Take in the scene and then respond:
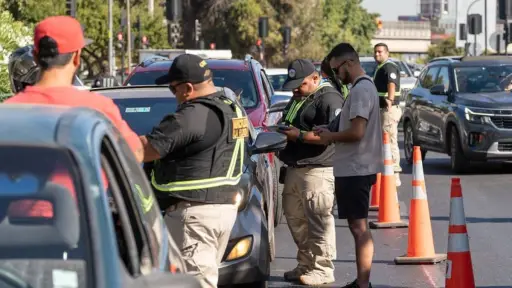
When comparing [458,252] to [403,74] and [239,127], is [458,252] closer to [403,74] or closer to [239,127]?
[239,127]

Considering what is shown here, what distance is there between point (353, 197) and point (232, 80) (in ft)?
16.4

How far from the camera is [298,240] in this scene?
984cm

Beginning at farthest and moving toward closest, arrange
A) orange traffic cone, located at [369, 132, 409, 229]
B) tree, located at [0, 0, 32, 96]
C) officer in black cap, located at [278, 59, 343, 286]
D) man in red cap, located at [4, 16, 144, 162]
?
tree, located at [0, 0, 32, 96] → orange traffic cone, located at [369, 132, 409, 229] → officer in black cap, located at [278, 59, 343, 286] → man in red cap, located at [4, 16, 144, 162]

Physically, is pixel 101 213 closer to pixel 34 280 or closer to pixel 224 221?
pixel 34 280

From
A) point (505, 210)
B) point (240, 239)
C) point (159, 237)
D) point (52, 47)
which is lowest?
point (505, 210)

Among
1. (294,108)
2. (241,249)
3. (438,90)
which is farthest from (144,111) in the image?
(438,90)

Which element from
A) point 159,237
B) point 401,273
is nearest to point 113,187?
point 159,237

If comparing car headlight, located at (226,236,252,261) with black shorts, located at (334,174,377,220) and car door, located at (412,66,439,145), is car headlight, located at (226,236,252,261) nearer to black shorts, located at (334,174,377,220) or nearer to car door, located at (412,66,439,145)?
black shorts, located at (334,174,377,220)

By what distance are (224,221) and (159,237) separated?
201cm

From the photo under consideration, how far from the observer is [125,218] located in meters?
4.36

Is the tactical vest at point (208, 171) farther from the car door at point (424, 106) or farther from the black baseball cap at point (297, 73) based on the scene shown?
the car door at point (424, 106)

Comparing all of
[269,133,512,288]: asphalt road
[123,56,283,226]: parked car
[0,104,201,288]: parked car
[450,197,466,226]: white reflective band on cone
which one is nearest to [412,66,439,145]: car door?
[269,133,512,288]: asphalt road

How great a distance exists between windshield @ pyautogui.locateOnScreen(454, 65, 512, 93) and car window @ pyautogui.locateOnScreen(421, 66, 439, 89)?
2.51 ft

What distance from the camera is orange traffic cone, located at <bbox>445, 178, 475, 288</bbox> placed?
773 cm
